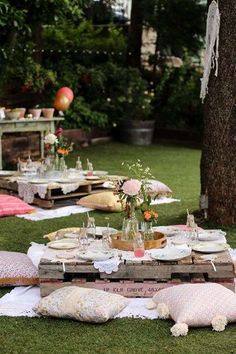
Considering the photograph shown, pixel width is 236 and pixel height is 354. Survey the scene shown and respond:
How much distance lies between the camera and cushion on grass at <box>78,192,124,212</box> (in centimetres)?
799

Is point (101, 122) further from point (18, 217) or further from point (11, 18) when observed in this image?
point (18, 217)

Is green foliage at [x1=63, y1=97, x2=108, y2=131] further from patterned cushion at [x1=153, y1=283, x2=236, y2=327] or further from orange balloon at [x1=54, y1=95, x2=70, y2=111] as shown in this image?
patterned cushion at [x1=153, y1=283, x2=236, y2=327]

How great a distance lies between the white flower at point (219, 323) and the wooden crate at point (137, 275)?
1.96ft

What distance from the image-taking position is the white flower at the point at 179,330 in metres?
4.39

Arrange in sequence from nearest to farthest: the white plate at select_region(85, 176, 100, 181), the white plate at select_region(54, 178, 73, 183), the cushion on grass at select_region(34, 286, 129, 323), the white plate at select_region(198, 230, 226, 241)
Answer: the cushion on grass at select_region(34, 286, 129, 323)
the white plate at select_region(198, 230, 226, 241)
the white plate at select_region(54, 178, 73, 183)
the white plate at select_region(85, 176, 100, 181)

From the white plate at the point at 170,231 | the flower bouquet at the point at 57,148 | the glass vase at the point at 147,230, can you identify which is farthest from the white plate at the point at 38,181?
the glass vase at the point at 147,230

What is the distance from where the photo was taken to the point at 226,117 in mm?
6957

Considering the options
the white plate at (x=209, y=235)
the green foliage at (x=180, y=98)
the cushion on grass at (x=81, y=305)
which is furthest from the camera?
the green foliage at (x=180, y=98)

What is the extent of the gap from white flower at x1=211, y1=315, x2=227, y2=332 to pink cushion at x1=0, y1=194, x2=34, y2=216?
3751 mm

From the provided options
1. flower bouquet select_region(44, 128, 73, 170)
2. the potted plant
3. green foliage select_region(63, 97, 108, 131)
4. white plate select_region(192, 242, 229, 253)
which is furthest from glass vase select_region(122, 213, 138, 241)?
the potted plant

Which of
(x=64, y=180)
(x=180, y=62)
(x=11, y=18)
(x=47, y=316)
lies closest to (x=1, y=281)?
(x=47, y=316)

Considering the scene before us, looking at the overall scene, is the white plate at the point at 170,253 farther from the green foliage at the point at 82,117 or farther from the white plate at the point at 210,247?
the green foliage at the point at 82,117

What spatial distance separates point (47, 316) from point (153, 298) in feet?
2.23

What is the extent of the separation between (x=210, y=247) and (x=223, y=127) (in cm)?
190
